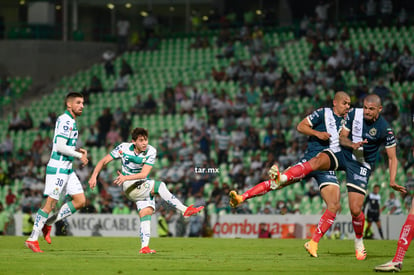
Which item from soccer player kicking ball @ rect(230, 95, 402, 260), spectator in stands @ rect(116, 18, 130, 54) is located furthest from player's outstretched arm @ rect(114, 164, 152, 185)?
spectator in stands @ rect(116, 18, 130, 54)

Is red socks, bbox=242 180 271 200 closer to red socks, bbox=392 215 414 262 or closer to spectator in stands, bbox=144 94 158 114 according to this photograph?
red socks, bbox=392 215 414 262

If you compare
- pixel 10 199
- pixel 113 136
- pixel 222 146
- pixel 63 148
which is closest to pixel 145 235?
pixel 63 148

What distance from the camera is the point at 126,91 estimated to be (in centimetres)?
3803

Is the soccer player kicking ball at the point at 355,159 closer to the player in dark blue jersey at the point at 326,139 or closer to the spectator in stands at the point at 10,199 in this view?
the player in dark blue jersey at the point at 326,139

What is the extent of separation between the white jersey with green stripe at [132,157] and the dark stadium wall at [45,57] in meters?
28.4

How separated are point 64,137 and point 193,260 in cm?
330

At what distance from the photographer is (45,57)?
42.4 metres

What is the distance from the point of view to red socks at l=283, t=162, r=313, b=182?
43.5 ft

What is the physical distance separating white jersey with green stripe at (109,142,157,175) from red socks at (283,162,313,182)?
2.60 m

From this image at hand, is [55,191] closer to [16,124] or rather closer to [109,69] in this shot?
[16,124]

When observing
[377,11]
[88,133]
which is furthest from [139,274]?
[377,11]

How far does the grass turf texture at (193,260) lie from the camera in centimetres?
1115

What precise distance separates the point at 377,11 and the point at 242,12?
8.82 meters

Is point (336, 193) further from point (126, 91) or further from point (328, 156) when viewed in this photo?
point (126, 91)
